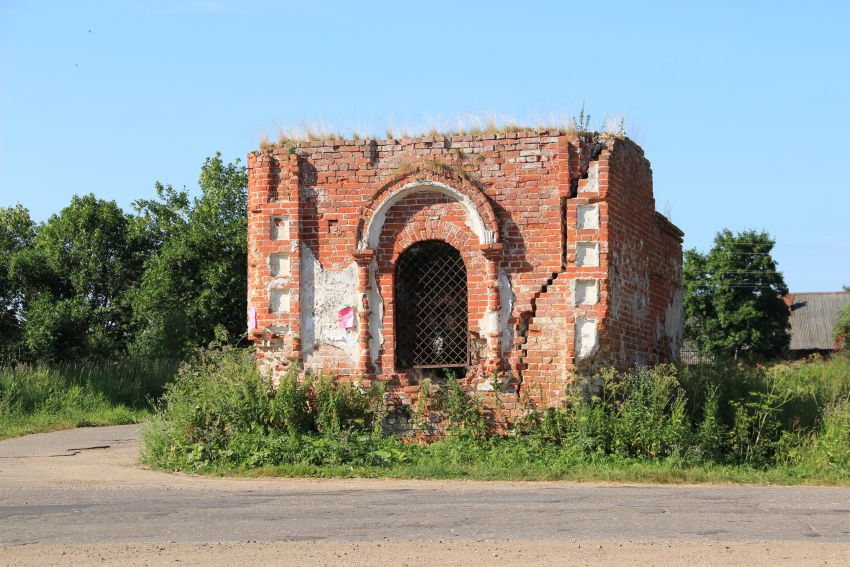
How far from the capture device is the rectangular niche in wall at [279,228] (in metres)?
14.7

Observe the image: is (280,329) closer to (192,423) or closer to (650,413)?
(192,423)

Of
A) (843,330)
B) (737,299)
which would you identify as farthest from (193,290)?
(843,330)

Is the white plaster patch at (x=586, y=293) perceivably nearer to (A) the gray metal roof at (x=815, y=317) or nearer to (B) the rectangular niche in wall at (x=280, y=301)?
(B) the rectangular niche in wall at (x=280, y=301)

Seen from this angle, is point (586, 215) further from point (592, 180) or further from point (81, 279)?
point (81, 279)

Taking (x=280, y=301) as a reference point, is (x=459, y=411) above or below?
below

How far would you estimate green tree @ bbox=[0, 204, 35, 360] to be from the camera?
30188 millimetres

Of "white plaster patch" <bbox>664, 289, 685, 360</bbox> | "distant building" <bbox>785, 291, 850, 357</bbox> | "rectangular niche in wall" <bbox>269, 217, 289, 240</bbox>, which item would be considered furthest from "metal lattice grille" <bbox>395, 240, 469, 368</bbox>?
"distant building" <bbox>785, 291, 850, 357</bbox>

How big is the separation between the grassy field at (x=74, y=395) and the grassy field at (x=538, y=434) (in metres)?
7.72

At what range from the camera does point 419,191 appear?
1454 centimetres

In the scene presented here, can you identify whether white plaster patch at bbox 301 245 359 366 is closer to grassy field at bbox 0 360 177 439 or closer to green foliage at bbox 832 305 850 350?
→ grassy field at bbox 0 360 177 439

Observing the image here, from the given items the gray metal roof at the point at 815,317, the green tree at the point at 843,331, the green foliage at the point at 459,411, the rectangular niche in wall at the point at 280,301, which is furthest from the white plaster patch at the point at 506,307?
the gray metal roof at the point at 815,317

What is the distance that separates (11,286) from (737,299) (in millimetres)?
31612

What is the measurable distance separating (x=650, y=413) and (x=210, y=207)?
24481 mm

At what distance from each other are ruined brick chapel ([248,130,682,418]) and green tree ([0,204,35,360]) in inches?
666
